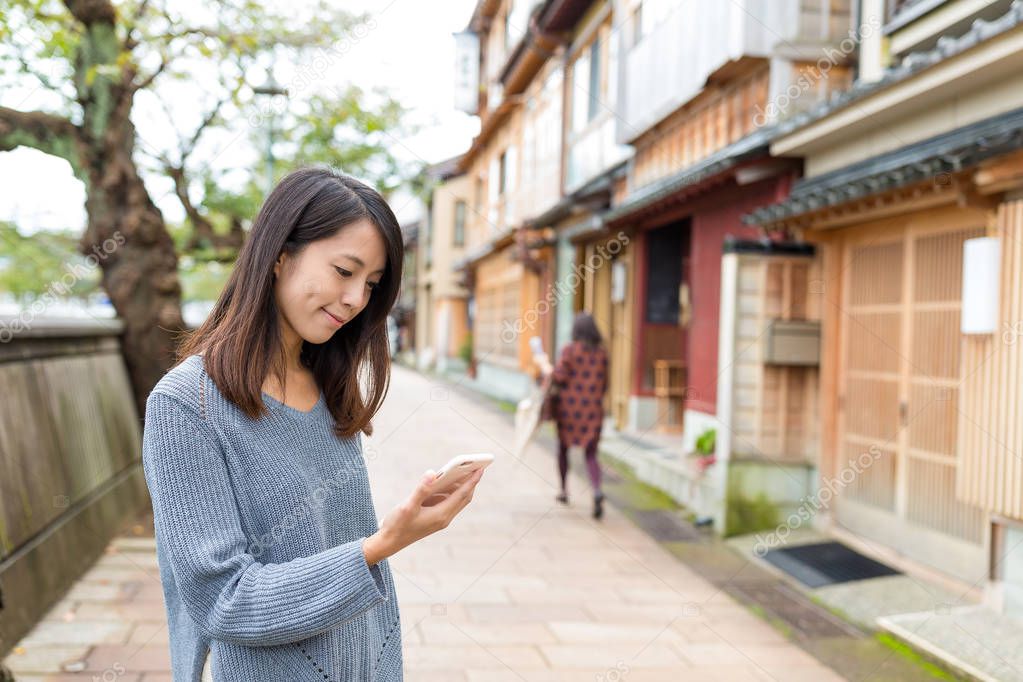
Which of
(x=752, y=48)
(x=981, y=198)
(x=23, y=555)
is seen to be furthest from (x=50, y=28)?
(x=981, y=198)

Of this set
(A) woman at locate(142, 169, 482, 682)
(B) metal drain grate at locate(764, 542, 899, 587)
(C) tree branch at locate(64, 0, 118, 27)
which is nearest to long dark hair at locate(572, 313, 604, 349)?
(B) metal drain grate at locate(764, 542, 899, 587)

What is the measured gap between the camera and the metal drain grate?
622 cm

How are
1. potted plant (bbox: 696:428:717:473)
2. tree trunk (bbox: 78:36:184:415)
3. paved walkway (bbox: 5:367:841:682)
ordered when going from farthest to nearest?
potted plant (bbox: 696:428:717:473) → tree trunk (bbox: 78:36:184:415) → paved walkway (bbox: 5:367:841:682)

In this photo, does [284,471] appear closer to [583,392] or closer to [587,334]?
[583,392]

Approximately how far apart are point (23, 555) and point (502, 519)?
4.35m

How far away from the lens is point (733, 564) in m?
6.88

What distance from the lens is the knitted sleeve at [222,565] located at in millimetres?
1417

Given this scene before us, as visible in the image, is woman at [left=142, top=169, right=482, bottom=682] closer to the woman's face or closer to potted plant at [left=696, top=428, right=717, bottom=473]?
the woman's face

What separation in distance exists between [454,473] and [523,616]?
4.35 metres

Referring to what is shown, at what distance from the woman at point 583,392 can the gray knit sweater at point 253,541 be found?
6793 millimetres

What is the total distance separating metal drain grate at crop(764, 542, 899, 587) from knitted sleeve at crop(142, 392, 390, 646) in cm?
544

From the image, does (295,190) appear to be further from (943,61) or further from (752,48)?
(752,48)

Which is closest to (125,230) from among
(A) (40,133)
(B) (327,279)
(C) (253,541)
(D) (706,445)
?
(A) (40,133)

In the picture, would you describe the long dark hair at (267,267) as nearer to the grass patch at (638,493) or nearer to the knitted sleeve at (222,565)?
the knitted sleeve at (222,565)
